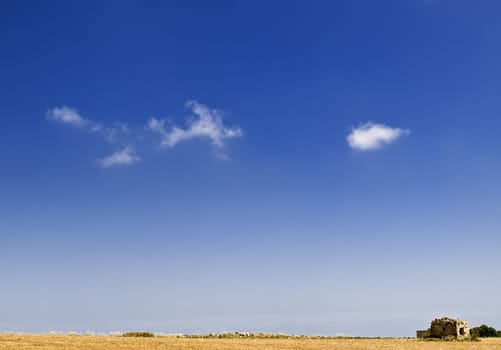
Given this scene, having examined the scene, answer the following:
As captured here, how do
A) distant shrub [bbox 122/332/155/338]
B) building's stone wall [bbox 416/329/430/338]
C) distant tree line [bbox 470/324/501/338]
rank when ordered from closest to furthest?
distant shrub [bbox 122/332/155/338]
building's stone wall [bbox 416/329/430/338]
distant tree line [bbox 470/324/501/338]

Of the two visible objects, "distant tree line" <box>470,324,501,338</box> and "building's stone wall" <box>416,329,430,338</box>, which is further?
"distant tree line" <box>470,324,501,338</box>

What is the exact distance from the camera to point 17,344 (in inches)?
1925

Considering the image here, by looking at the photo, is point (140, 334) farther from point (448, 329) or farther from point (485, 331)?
point (485, 331)

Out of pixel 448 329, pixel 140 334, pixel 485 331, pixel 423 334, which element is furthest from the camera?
pixel 485 331

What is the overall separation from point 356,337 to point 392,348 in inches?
1028

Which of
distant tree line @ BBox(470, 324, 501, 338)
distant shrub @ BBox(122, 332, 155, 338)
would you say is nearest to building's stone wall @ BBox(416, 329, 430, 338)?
distant tree line @ BBox(470, 324, 501, 338)

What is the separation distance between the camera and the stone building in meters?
82.5

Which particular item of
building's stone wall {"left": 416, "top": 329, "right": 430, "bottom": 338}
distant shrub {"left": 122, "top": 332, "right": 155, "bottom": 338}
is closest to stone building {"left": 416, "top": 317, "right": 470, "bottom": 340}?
building's stone wall {"left": 416, "top": 329, "right": 430, "bottom": 338}

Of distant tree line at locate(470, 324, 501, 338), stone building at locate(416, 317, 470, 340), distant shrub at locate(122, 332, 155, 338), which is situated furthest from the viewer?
distant tree line at locate(470, 324, 501, 338)

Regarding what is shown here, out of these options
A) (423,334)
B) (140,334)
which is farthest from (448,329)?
(140,334)

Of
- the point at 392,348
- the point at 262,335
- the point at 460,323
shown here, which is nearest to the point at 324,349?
the point at 392,348

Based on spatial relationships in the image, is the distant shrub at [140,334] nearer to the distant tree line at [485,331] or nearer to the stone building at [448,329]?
the stone building at [448,329]

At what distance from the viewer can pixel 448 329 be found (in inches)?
3280

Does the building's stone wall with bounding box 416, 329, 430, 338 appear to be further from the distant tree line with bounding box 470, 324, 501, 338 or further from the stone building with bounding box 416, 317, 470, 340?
the distant tree line with bounding box 470, 324, 501, 338
